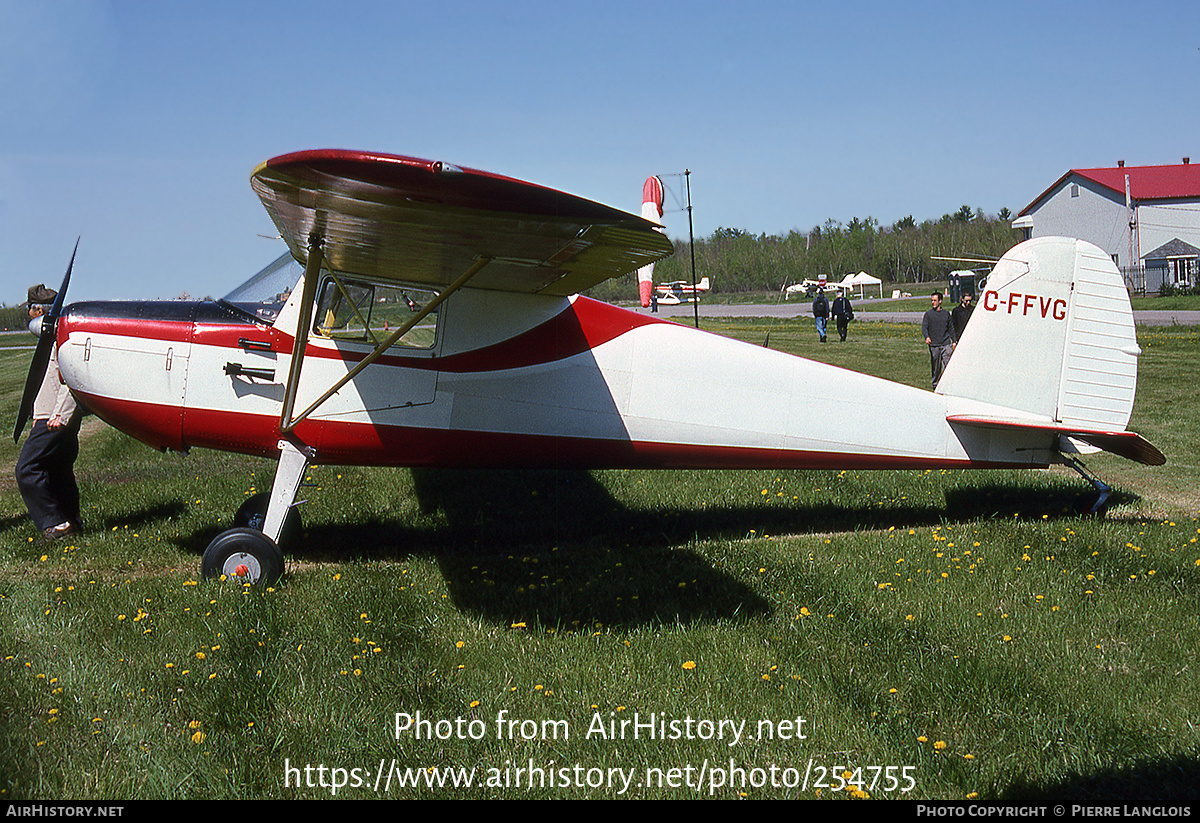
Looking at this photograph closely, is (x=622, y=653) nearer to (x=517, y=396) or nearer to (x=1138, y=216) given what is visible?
(x=517, y=396)

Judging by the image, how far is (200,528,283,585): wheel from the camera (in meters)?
5.52

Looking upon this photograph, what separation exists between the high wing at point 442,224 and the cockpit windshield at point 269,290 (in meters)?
0.26

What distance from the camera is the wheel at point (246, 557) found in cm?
552

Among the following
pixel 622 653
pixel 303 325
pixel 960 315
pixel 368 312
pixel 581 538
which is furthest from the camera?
pixel 960 315

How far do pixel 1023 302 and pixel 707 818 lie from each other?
5.24 metres

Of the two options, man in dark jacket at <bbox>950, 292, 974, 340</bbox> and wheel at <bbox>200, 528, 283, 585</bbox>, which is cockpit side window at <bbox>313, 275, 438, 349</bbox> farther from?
man in dark jacket at <bbox>950, 292, 974, 340</bbox>

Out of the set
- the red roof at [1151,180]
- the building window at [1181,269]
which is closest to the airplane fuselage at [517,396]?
the building window at [1181,269]

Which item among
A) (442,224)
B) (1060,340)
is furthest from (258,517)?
(1060,340)

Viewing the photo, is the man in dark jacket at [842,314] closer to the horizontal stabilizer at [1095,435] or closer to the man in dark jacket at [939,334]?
the man in dark jacket at [939,334]

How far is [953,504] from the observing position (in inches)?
299

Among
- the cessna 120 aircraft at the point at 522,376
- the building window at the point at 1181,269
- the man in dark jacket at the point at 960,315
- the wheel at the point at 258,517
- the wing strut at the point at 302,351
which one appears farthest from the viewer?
the building window at the point at 1181,269

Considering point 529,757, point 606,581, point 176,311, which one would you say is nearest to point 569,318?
point 606,581

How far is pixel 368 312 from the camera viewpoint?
6.09 m

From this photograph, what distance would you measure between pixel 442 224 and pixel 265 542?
8.31 feet
